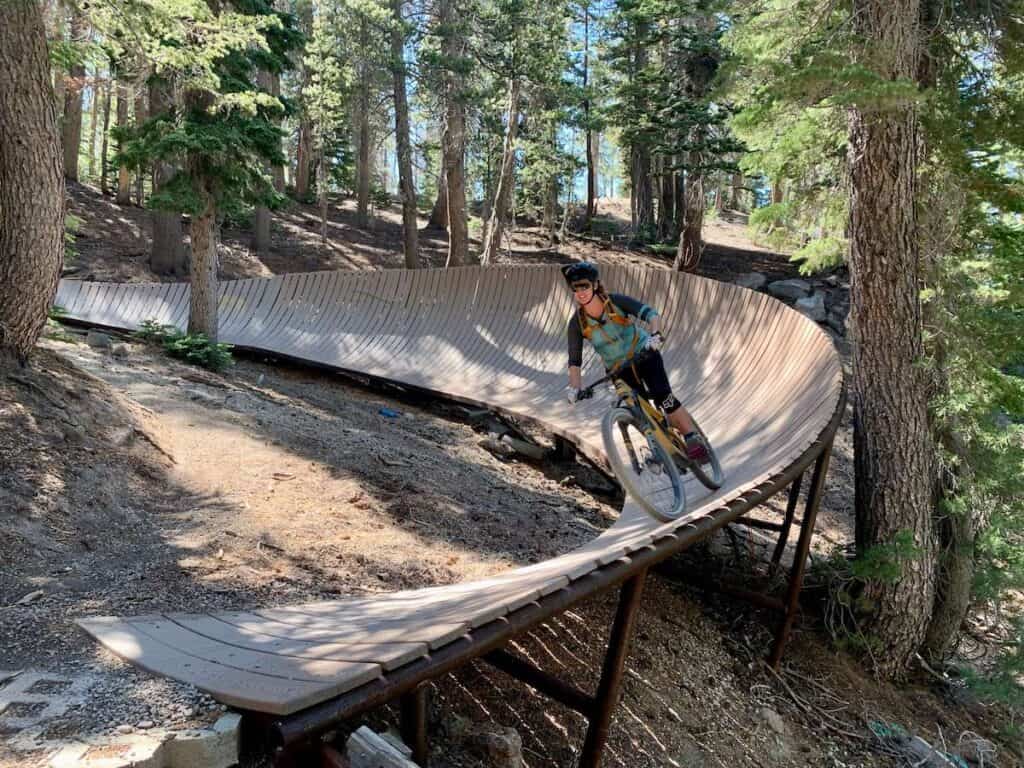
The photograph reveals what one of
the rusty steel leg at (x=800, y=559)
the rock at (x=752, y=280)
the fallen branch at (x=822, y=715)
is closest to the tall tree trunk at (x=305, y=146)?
the rock at (x=752, y=280)

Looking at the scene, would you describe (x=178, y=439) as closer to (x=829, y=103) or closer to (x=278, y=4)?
(x=829, y=103)

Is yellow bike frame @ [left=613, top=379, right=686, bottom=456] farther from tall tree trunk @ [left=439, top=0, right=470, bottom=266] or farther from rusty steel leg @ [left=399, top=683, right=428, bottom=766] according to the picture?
tall tree trunk @ [left=439, top=0, right=470, bottom=266]

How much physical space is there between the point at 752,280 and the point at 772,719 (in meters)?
14.6

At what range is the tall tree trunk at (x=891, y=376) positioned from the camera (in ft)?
19.6

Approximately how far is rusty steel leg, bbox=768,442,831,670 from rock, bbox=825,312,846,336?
11.2 m

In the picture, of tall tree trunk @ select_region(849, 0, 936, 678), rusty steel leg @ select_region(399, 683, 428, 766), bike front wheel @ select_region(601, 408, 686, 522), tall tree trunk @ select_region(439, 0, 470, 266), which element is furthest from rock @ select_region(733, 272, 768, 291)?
rusty steel leg @ select_region(399, 683, 428, 766)

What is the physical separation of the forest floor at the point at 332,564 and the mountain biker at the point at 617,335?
5.89 feet

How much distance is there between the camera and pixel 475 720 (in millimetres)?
3893

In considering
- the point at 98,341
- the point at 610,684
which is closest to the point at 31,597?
the point at 610,684

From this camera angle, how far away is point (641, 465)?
5.08 meters

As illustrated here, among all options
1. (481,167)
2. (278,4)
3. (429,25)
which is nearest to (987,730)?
(429,25)

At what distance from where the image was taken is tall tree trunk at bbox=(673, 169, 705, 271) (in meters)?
16.0

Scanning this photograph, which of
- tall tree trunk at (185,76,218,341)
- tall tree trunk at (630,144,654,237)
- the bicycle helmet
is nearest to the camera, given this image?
the bicycle helmet

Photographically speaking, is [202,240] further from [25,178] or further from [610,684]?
[610,684]
